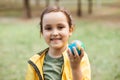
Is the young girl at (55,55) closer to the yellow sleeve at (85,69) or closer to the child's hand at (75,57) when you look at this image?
the yellow sleeve at (85,69)

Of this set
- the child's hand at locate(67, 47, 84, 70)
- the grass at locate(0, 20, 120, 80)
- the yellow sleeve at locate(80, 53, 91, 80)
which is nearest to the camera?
the child's hand at locate(67, 47, 84, 70)

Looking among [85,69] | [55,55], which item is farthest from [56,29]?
[85,69]

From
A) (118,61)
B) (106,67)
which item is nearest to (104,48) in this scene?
(118,61)

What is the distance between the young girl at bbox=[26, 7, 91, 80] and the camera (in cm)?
252

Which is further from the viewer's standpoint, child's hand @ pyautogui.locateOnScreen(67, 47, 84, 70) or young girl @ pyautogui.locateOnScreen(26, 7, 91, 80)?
young girl @ pyautogui.locateOnScreen(26, 7, 91, 80)

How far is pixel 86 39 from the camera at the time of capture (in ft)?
41.2

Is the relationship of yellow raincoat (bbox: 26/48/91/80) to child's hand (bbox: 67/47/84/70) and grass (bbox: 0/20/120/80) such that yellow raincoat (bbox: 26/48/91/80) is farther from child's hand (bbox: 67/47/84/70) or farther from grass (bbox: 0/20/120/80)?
grass (bbox: 0/20/120/80)

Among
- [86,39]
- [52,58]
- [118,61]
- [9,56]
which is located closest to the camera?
[52,58]

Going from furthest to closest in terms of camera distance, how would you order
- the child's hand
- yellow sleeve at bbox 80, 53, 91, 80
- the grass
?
the grass < yellow sleeve at bbox 80, 53, 91, 80 < the child's hand

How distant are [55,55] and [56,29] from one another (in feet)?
0.76

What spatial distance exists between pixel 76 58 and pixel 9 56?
7291mm

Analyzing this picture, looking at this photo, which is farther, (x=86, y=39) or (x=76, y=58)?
(x=86, y=39)

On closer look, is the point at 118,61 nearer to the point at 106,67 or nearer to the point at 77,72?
the point at 106,67

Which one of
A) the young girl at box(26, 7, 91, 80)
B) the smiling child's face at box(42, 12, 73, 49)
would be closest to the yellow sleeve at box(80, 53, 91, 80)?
the young girl at box(26, 7, 91, 80)
